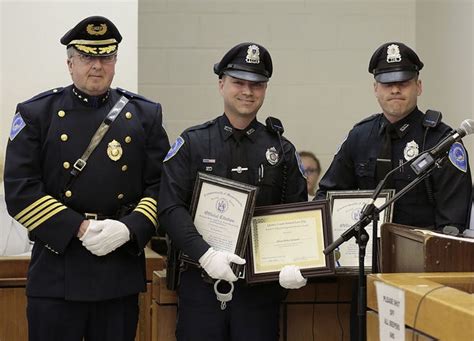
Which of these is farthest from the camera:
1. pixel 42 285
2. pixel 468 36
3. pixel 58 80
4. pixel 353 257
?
pixel 468 36

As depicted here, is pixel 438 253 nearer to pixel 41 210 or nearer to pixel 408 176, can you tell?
pixel 408 176

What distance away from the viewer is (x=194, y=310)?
3209 mm

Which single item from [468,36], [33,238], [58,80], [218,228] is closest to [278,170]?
[218,228]

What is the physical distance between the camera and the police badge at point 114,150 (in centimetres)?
324

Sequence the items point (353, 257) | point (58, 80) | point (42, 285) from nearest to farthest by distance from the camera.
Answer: point (42, 285)
point (353, 257)
point (58, 80)

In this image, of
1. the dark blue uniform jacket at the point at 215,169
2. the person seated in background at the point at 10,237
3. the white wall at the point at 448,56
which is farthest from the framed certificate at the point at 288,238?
the white wall at the point at 448,56

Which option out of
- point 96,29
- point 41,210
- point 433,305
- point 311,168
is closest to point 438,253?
point 433,305

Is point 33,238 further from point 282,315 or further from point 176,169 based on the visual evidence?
point 282,315

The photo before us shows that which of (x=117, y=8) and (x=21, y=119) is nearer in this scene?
(x=21, y=119)

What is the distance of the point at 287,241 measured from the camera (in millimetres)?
3193

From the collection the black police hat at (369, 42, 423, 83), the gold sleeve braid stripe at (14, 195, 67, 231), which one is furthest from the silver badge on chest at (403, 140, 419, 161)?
the gold sleeve braid stripe at (14, 195, 67, 231)

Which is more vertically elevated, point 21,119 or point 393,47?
point 393,47

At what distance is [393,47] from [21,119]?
1.45 m

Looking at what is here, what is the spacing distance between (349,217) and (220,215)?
53 centimetres
